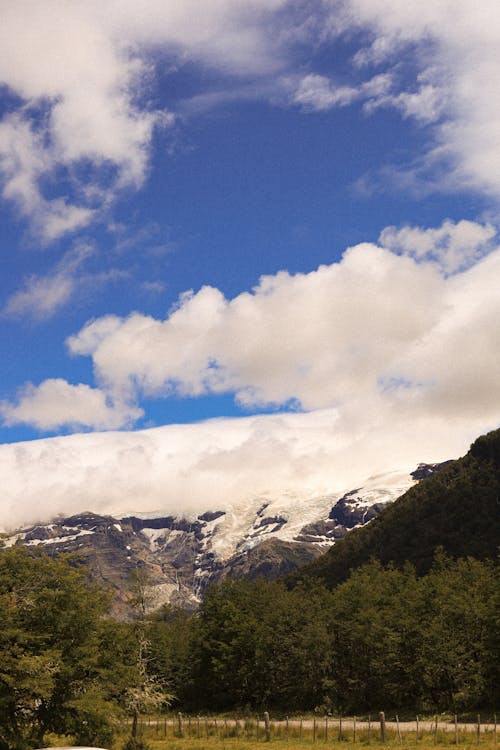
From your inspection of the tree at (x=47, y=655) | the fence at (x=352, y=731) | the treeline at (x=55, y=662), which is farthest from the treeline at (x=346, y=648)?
the tree at (x=47, y=655)

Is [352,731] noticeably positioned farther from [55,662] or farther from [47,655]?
[47,655]

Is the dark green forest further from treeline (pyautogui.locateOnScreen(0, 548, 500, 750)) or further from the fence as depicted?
the fence

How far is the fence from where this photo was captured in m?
48.7

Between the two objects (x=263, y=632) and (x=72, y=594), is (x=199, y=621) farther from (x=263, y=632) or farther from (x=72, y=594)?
(x=72, y=594)

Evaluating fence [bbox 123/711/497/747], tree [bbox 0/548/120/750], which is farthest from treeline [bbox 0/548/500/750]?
fence [bbox 123/711/497/747]

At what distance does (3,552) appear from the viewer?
43.9 m

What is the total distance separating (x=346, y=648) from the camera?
282 ft

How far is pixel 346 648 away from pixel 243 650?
44.9 ft

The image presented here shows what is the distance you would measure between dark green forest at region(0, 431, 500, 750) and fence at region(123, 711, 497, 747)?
5445mm

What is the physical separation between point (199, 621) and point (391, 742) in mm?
59467

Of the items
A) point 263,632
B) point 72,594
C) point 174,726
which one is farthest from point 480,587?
point 72,594

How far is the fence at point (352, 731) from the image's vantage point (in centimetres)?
4866

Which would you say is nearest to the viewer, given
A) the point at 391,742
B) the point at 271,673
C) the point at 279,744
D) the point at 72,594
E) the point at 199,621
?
the point at 72,594

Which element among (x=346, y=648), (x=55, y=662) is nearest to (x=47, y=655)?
(x=55, y=662)
